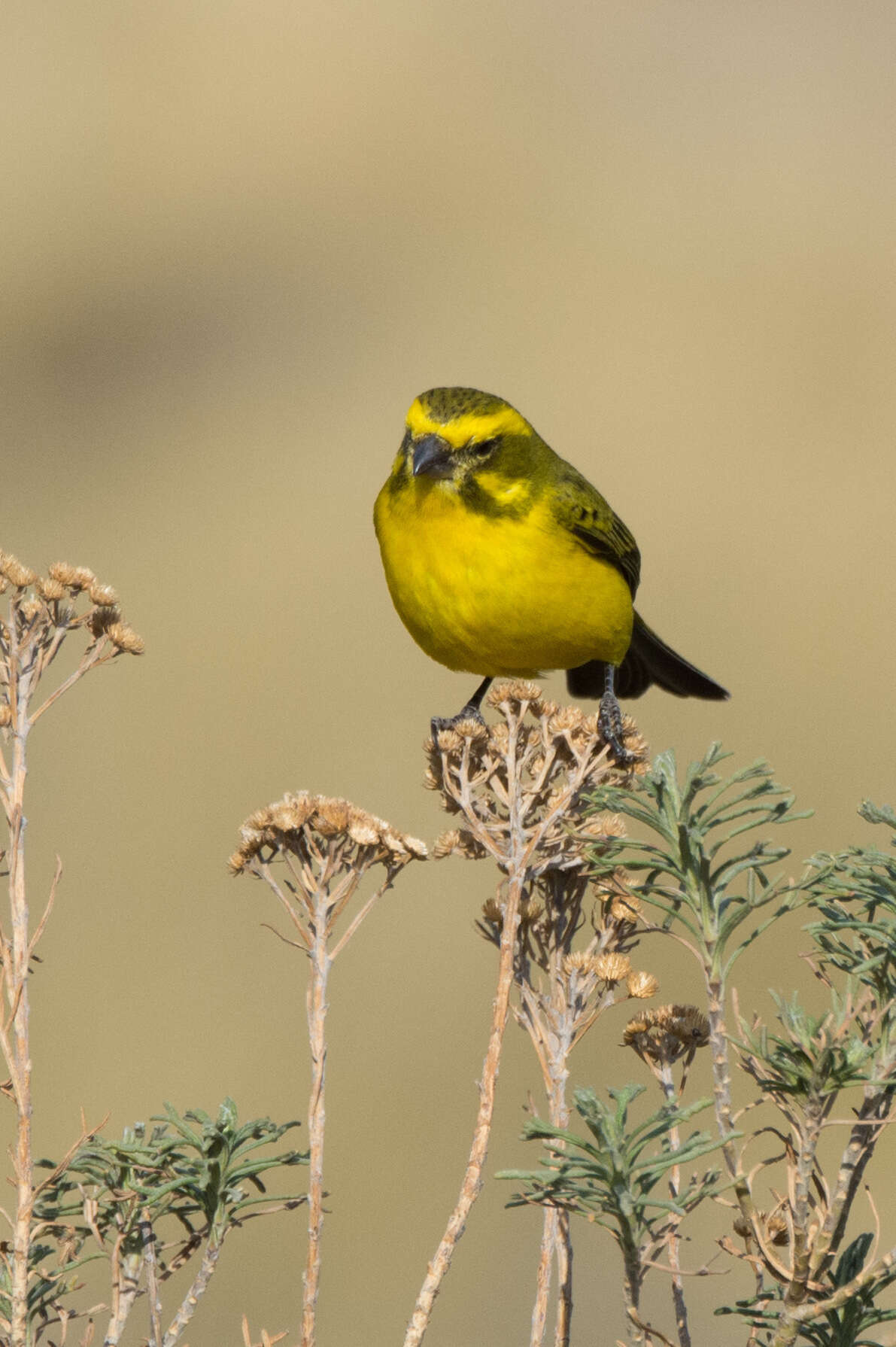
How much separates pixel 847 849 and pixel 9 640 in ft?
3.60

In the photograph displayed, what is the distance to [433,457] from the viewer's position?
4172 mm

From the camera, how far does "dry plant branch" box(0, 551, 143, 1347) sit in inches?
57.9

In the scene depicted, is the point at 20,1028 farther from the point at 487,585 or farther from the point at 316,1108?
the point at 487,585

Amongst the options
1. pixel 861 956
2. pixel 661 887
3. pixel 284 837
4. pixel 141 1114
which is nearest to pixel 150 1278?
pixel 284 837

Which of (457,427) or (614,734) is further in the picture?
(457,427)

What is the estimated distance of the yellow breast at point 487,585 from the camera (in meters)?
4.07

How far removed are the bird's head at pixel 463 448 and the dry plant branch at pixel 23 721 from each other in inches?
80.0

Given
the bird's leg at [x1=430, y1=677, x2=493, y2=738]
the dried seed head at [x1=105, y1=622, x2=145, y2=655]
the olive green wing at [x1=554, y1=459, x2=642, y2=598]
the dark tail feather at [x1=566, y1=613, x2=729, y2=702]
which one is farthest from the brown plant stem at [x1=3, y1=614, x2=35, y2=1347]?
the dark tail feather at [x1=566, y1=613, x2=729, y2=702]

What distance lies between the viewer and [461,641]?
4121 millimetres

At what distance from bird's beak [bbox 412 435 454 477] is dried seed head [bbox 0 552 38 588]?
2256 mm

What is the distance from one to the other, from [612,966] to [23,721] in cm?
82

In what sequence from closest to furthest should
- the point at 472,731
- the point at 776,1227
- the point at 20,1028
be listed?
the point at 776,1227 < the point at 20,1028 < the point at 472,731

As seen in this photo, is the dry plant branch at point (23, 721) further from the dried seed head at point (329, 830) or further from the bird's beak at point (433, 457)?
the bird's beak at point (433, 457)

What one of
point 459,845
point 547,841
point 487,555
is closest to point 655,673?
point 487,555
